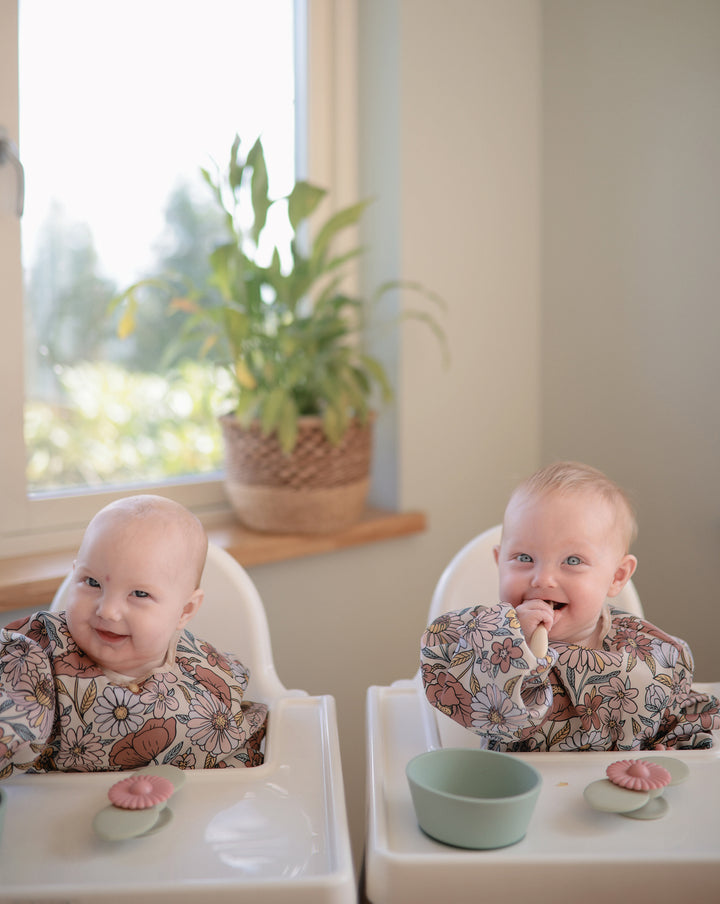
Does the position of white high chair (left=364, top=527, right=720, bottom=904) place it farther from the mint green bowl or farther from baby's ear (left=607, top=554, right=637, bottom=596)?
baby's ear (left=607, top=554, right=637, bottom=596)

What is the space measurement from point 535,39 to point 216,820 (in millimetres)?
1999

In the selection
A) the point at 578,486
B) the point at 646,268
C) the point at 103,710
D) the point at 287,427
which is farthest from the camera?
the point at 646,268

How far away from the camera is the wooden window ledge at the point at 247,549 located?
1531 millimetres

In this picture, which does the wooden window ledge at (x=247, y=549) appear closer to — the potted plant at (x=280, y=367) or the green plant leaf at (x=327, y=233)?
the potted plant at (x=280, y=367)

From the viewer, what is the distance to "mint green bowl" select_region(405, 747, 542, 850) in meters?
0.81

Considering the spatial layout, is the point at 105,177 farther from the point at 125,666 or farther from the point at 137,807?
the point at 137,807

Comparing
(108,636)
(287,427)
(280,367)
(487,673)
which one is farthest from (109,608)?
(280,367)

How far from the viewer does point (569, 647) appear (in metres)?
1.10

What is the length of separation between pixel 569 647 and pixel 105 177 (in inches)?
53.4

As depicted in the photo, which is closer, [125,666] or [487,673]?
[487,673]

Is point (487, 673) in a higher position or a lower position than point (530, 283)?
lower

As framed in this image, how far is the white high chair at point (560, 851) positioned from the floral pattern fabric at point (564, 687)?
0.06 metres

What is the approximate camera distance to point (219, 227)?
6.64 ft

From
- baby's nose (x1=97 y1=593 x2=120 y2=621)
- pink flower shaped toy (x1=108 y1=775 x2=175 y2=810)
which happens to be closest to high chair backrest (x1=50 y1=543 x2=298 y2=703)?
baby's nose (x1=97 y1=593 x2=120 y2=621)
